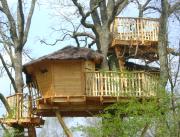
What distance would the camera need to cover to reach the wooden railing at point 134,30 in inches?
825

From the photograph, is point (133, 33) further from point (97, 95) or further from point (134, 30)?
point (97, 95)

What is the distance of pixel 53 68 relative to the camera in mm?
19016

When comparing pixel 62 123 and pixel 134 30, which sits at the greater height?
pixel 134 30

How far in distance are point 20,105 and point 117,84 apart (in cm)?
388

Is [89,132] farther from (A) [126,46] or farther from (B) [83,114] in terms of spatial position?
(A) [126,46]

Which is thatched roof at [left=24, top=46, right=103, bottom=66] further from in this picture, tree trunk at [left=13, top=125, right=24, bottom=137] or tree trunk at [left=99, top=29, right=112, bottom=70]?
tree trunk at [left=13, top=125, right=24, bottom=137]

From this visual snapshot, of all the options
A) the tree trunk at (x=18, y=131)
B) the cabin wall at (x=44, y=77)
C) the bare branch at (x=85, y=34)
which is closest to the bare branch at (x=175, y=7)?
the bare branch at (x=85, y=34)

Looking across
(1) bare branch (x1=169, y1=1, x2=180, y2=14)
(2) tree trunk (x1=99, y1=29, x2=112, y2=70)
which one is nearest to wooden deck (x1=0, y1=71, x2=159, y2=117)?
(2) tree trunk (x1=99, y1=29, x2=112, y2=70)

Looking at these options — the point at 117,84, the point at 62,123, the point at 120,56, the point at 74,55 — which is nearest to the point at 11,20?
the point at 74,55

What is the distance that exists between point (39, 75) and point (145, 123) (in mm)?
6169

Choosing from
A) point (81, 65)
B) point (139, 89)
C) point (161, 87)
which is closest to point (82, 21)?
point (81, 65)

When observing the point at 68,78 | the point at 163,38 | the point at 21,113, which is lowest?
the point at 21,113

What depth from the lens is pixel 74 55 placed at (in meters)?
19.0

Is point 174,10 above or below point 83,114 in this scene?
above
